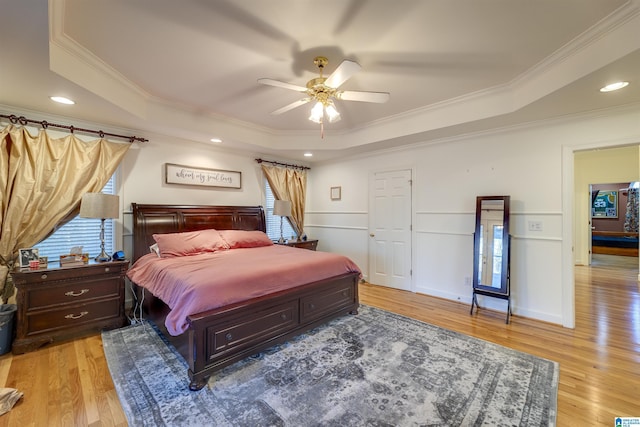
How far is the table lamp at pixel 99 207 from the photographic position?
2.87m

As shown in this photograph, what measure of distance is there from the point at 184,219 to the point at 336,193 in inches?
113

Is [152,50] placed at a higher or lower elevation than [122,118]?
higher

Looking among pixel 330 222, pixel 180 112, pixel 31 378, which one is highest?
pixel 180 112

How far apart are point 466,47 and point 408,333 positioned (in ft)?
9.28

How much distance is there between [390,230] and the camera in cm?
468

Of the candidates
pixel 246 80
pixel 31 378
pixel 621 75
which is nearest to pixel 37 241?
pixel 31 378

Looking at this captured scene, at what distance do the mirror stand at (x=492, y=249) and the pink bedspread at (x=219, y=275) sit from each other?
1.71 meters

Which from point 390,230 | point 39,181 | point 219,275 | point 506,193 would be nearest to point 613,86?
point 506,193

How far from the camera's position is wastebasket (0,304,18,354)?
2.41 metres

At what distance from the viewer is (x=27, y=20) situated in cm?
153

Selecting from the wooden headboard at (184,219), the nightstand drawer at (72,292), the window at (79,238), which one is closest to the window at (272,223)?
the wooden headboard at (184,219)

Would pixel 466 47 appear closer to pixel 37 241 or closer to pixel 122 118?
pixel 122 118

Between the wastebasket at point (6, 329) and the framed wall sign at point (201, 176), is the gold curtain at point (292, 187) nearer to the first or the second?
the framed wall sign at point (201, 176)

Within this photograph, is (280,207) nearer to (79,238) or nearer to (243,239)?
(243,239)
